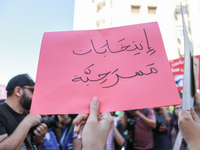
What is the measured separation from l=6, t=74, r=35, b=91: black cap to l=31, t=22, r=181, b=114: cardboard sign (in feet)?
2.74

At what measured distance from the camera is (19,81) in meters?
1.41

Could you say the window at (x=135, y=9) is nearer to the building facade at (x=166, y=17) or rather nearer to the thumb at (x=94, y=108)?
the building facade at (x=166, y=17)

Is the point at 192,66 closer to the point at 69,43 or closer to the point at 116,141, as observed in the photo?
the point at 69,43

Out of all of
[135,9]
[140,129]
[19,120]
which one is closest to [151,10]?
[135,9]

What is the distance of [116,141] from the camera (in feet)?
6.40

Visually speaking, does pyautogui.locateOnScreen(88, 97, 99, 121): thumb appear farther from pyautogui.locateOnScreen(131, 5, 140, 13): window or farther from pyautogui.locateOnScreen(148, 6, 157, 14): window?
pyautogui.locateOnScreen(131, 5, 140, 13): window

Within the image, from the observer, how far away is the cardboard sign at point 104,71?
631 mm

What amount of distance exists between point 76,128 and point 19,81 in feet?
3.32

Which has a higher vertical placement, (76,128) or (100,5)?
(100,5)

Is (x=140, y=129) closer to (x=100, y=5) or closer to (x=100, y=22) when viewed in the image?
(x=100, y=22)

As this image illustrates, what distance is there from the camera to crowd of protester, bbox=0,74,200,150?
59 cm

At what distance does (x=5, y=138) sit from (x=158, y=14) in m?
15.1

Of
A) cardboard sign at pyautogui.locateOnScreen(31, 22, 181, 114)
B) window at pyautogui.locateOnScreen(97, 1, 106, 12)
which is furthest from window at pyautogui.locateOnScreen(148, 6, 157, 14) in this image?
cardboard sign at pyautogui.locateOnScreen(31, 22, 181, 114)

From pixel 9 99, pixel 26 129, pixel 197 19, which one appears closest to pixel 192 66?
pixel 26 129
